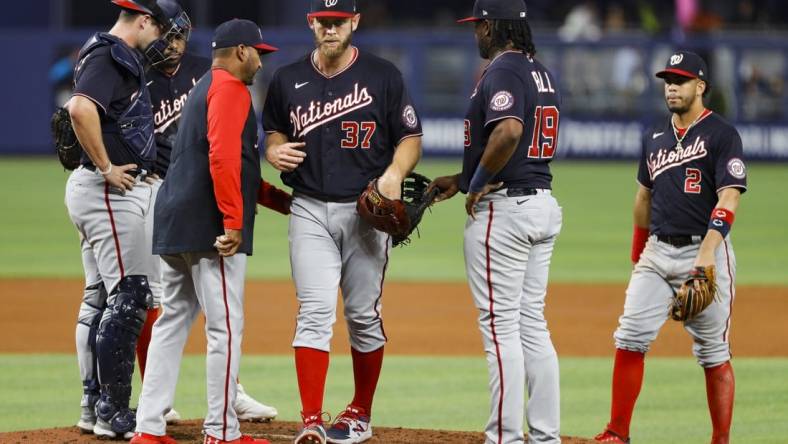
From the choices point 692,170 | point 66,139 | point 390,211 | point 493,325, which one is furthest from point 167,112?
point 692,170

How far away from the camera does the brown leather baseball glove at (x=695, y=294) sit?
18.8ft

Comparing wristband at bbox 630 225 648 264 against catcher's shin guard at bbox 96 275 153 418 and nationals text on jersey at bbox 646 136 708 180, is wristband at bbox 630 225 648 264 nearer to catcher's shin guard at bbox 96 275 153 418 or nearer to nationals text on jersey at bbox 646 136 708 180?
nationals text on jersey at bbox 646 136 708 180

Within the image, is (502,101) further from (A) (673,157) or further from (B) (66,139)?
(B) (66,139)

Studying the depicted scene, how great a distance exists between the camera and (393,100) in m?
5.81

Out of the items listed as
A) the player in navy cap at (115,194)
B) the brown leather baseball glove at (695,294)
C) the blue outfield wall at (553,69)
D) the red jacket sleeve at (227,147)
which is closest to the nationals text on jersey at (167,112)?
the player in navy cap at (115,194)

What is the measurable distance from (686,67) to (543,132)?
98 cm

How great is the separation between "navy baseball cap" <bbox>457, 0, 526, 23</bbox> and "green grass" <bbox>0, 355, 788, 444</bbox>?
Answer: 233 centimetres

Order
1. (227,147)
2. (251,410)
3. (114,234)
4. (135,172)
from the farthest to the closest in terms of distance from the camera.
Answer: (251,410)
(135,172)
(114,234)
(227,147)

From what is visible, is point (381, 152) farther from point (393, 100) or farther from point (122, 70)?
point (122, 70)

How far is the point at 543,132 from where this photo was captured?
557cm

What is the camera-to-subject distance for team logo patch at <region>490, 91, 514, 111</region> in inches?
209

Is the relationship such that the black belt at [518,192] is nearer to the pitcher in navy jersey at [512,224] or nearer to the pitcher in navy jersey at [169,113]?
the pitcher in navy jersey at [512,224]

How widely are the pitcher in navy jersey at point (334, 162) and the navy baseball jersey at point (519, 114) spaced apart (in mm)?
363

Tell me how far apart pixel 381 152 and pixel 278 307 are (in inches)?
199
